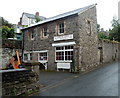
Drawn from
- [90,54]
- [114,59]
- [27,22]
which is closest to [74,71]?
[90,54]

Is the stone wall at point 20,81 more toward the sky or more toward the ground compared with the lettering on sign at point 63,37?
more toward the ground

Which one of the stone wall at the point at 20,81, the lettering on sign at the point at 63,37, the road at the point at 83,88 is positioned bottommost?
the road at the point at 83,88

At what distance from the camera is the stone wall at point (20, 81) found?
5.34m

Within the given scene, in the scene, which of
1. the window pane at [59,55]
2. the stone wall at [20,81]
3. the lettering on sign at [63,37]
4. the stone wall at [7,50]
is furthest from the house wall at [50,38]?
the stone wall at [20,81]

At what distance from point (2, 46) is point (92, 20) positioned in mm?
12392

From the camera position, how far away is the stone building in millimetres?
12320

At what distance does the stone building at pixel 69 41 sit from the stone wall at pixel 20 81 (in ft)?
20.2

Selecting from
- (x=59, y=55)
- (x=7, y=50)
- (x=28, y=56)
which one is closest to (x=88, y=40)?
(x=59, y=55)

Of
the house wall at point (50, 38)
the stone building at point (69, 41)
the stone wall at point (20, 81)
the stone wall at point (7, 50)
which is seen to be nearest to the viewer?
the stone wall at point (20, 81)

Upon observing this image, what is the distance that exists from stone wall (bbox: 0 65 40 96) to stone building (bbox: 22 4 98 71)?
617 centimetres

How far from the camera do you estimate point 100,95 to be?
217 inches

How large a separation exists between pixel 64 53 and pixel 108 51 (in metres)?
7.67

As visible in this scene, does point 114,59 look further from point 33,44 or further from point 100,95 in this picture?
point 100,95

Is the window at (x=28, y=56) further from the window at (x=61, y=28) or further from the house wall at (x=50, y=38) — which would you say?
the window at (x=61, y=28)
